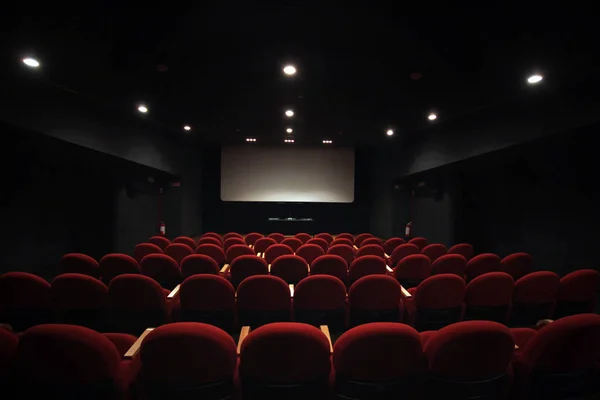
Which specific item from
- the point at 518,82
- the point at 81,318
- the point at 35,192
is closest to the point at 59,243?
the point at 35,192

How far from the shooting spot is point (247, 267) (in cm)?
421

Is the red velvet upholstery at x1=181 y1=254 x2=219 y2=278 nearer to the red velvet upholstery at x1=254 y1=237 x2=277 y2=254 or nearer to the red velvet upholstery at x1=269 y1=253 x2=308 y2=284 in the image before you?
the red velvet upholstery at x1=269 y1=253 x2=308 y2=284

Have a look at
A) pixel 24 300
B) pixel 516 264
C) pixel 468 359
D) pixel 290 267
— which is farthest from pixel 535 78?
pixel 24 300

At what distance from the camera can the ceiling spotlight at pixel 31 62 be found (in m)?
4.57

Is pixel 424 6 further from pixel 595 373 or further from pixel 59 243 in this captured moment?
pixel 59 243

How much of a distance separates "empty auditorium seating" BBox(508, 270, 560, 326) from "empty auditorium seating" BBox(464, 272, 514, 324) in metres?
0.14

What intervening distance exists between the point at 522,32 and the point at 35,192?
8297 mm

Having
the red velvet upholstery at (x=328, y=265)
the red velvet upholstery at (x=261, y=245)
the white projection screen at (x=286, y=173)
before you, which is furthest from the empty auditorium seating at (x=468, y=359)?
the white projection screen at (x=286, y=173)

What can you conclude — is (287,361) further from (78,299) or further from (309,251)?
(309,251)

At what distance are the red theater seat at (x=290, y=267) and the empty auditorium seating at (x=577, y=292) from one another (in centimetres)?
288

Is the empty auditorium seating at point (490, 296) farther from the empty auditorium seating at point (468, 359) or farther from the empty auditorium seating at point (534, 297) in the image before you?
the empty auditorium seating at point (468, 359)

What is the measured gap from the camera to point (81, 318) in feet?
10.2

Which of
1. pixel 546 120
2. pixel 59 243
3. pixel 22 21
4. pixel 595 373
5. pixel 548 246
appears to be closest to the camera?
pixel 595 373

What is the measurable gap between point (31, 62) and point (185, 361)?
5369mm
